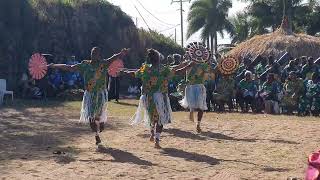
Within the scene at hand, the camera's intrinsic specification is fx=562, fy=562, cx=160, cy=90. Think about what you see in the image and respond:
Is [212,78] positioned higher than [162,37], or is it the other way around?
[162,37]

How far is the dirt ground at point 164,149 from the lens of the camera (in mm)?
7891

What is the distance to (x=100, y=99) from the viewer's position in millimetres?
9938

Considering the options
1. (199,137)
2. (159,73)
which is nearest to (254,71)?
(199,137)

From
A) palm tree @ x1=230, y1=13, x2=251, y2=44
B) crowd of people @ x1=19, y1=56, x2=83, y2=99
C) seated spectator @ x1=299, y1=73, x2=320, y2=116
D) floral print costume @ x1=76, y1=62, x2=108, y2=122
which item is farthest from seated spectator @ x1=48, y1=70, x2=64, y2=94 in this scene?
palm tree @ x1=230, y1=13, x2=251, y2=44

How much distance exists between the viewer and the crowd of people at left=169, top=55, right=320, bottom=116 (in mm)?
16125

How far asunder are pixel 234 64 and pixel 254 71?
17.3ft

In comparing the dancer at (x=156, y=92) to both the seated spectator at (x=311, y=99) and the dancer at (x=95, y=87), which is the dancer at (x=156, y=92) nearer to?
the dancer at (x=95, y=87)

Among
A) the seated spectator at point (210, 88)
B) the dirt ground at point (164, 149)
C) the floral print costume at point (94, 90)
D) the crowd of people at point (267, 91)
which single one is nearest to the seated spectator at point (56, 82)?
the crowd of people at point (267, 91)

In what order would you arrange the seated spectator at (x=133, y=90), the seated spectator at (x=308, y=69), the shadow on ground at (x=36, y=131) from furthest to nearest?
the seated spectator at (x=133, y=90) < the seated spectator at (x=308, y=69) < the shadow on ground at (x=36, y=131)

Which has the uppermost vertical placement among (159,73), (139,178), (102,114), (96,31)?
(96,31)

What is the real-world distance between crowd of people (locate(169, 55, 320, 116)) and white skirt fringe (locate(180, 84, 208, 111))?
320 cm

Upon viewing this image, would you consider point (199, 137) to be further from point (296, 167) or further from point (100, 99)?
point (296, 167)

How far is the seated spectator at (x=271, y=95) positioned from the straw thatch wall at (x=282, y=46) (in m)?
6.47

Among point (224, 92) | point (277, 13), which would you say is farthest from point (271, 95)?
point (277, 13)
